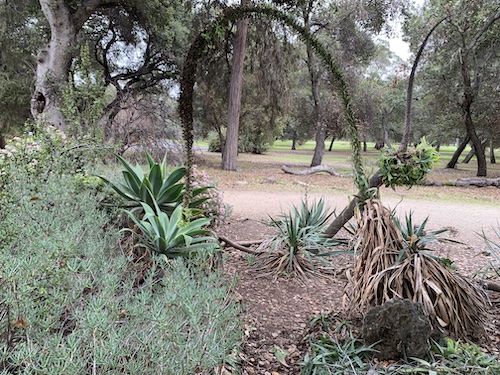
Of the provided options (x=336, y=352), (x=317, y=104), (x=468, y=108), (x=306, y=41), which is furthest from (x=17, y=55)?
(x=468, y=108)

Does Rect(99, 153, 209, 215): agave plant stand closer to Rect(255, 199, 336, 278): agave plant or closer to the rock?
Rect(255, 199, 336, 278): agave plant

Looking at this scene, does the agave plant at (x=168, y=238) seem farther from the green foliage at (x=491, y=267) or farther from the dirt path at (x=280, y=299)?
the green foliage at (x=491, y=267)

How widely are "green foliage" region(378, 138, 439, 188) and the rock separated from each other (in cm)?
106

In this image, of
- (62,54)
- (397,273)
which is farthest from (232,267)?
(62,54)

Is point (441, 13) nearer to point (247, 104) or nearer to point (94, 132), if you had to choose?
point (247, 104)

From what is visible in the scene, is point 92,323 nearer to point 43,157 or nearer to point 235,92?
point 43,157

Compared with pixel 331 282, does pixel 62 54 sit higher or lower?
higher

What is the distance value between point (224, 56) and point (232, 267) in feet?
42.6

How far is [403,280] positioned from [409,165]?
0.90 m

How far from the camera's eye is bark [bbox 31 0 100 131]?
10.4m

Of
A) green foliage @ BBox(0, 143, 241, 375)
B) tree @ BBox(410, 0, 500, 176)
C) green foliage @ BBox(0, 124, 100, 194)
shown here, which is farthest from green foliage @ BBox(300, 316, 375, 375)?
tree @ BBox(410, 0, 500, 176)

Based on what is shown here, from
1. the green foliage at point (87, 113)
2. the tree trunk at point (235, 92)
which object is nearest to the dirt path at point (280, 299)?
→ the green foliage at point (87, 113)

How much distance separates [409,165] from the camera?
2750 millimetres

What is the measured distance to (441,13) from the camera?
38.2ft
